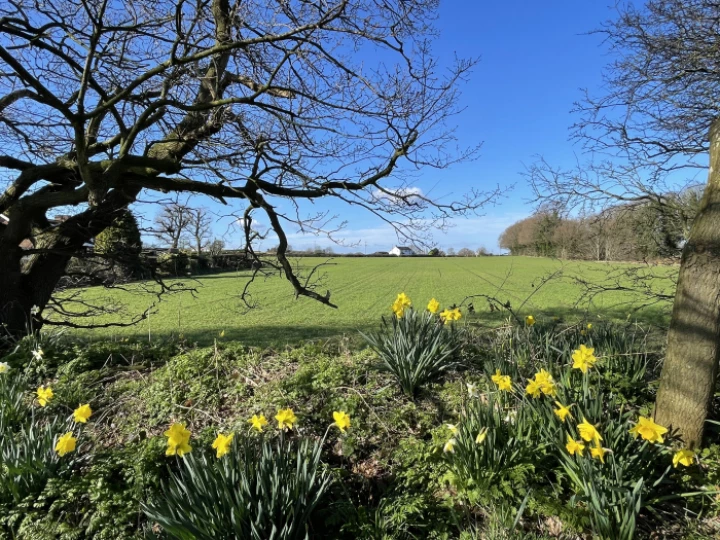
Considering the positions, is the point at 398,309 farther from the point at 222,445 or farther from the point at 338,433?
the point at 222,445

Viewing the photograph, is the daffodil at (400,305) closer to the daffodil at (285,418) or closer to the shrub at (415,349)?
the shrub at (415,349)

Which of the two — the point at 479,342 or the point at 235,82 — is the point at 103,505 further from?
the point at 235,82

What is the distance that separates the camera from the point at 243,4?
14.7 ft

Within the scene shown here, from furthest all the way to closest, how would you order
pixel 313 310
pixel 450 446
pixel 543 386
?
pixel 313 310, pixel 543 386, pixel 450 446

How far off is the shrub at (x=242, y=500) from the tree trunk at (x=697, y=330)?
88.2 inches

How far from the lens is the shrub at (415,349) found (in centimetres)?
329

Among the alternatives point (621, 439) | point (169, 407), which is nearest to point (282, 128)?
point (169, 407)

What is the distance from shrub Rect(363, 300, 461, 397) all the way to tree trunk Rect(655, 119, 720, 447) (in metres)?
1.52

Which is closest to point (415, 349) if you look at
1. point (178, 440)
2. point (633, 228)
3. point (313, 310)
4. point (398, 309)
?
point (398, 309)

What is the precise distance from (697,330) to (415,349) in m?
1.85

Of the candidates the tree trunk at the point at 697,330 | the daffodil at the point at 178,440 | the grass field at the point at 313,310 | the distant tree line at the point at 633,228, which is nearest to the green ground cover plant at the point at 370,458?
the daffodil at the point at 178,440

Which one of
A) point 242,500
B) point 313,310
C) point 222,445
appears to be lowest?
point 313,310

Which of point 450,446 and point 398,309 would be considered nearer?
point 450,446

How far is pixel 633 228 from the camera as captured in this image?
226 inches
